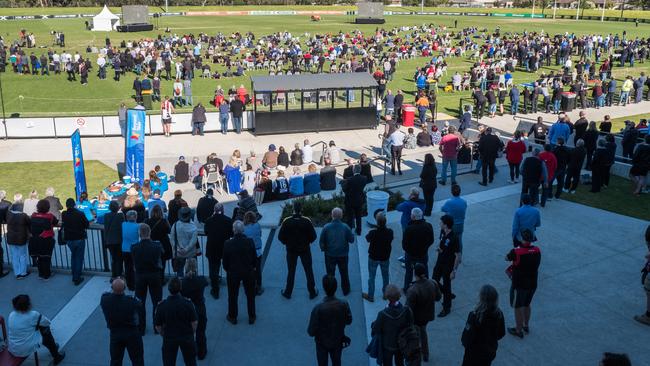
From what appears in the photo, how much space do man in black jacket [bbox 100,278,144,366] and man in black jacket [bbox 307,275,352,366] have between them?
218 cm

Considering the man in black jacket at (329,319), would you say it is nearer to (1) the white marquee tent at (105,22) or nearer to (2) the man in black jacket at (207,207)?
(2) the man in black jacket at (207,207)

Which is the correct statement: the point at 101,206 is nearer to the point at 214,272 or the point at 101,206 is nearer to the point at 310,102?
the point at 214,272

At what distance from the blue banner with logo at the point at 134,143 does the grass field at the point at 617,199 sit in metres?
11.6

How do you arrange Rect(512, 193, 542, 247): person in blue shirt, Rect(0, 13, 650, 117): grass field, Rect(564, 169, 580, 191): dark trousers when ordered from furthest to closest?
Rect(0, 13, 650, 117): grass field → Rect(564, 169, 580, 191): dark trousers → Rect(512, 193, 542, 247): person in blue shirt

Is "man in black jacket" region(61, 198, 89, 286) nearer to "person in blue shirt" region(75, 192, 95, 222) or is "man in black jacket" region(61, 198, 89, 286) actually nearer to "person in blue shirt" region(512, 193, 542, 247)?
"person in blue shirt" region(75, 192, 95, 222)

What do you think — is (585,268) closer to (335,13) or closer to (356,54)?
(356,54)

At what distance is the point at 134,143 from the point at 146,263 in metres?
9.10

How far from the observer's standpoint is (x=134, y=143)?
690 inches

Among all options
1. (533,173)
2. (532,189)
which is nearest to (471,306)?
(533,173)

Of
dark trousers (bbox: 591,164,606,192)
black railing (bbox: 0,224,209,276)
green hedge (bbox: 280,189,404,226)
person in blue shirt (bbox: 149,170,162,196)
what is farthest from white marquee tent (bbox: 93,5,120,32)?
dark trousers (bbox: 591,164,606,192)

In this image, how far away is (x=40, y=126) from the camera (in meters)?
23.5

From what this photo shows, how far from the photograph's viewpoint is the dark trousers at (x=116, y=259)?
1072 centimetres

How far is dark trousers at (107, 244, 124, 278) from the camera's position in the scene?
10.7 meters

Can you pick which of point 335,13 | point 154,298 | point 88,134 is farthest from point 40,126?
point 335,13
